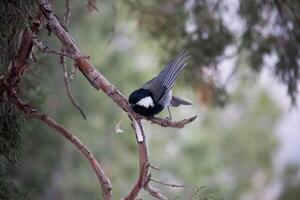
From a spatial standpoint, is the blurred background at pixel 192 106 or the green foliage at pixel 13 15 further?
the blurred background at pixel 192 106

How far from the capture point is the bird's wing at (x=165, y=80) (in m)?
2.92

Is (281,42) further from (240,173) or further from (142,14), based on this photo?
(240,173)

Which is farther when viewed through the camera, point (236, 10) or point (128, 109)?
point (236, 10)

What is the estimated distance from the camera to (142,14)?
589 cm

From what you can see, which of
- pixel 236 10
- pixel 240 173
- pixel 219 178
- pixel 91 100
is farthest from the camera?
pixel 240 173

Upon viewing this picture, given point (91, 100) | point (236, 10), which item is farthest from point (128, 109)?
point (91, 100)

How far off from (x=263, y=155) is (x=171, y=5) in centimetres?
800

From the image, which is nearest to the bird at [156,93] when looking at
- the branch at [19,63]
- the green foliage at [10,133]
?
the branch at [19,63]

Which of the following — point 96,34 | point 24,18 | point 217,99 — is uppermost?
point 96,34

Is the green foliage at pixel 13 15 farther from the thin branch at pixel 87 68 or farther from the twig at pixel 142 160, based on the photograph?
the twig at pixel 142 160

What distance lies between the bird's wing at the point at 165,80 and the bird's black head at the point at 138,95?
0.06 m

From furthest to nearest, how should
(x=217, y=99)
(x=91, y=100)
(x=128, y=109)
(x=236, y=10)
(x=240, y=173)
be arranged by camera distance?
(x=240, y=173), (x=91, y=100), (x=217, y=99), (x=236, y=10), (x=128, y=109)

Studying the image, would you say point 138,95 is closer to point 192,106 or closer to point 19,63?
point 19,63

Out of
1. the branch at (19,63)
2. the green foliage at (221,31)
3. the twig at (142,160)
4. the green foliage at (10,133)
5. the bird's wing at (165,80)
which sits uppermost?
the green foliage at (221,31)
